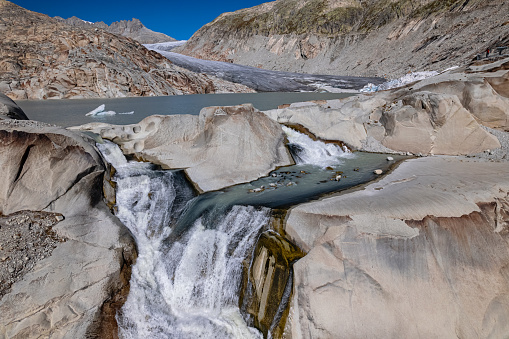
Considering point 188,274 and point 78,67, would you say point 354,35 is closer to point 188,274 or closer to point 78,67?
point 78,67

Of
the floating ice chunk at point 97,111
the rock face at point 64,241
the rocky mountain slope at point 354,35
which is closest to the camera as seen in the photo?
the rock face at point 64,241

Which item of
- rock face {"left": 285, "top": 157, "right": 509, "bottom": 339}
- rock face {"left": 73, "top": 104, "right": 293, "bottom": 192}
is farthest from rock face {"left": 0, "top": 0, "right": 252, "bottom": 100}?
rock face {"left": 285, "top": 157, "right": 509, "bottom": 339}

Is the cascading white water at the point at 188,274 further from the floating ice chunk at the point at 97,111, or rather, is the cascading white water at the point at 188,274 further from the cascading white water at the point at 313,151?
the floating ice chunk at the point at 97,111

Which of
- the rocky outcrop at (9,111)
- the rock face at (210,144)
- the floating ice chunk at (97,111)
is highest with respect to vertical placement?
the floating ice chunk at (97,111)

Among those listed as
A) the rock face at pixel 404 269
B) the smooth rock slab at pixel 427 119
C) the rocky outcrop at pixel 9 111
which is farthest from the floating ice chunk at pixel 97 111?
the rock face at pixel 404 269

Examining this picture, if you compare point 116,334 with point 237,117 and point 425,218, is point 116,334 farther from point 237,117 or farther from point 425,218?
point 237,117

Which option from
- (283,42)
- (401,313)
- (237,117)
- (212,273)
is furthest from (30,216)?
(283,42)

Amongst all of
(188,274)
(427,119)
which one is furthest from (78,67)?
(427,119)
